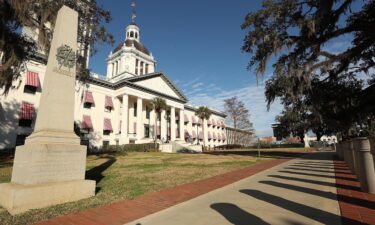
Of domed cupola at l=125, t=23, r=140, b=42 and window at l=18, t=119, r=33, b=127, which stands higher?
domed cupola at l=125, t=23, r=140, b=42

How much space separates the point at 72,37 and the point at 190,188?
5802mm

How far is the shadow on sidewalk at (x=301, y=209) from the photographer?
370cm

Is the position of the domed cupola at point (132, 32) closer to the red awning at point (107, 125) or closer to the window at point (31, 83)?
the red awning at point (107, 125)

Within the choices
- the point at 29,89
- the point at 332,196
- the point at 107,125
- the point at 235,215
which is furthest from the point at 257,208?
the point at 107,125

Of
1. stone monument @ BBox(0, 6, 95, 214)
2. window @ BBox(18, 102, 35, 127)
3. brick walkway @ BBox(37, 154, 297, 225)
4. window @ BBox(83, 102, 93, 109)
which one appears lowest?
brick walkway @ BBox(37, 154, 297, 225)

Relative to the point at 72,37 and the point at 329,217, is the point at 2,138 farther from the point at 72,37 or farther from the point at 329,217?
the point at 329,217

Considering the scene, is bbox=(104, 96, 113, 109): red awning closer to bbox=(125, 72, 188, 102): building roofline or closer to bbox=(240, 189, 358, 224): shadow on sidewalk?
bbox=(125, 72, 188, 102): building roofline

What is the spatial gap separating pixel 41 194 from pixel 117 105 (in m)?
37.2

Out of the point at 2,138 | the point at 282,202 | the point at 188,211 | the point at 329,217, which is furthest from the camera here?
the point at 2,138

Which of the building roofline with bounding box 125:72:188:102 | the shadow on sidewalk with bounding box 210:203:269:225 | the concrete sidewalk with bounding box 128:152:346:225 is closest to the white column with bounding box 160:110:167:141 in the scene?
the building roofline with bounding box 125:72:188:102

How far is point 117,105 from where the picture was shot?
40781 mm

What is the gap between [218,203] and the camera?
16.2 feet

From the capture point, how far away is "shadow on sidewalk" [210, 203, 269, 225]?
367cm

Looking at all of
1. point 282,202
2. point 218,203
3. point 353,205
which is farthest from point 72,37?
point 353,205
